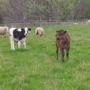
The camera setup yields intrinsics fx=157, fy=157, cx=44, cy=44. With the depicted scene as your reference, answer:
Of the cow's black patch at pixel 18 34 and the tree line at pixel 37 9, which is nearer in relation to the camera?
the cow's black patch at pixel 18 34

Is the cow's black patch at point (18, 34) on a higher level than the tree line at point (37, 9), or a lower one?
lower

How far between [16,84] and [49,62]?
2.45 m

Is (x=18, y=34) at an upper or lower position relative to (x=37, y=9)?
lower

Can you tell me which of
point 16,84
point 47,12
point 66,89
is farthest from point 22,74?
point 47,12

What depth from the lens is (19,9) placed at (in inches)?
1426

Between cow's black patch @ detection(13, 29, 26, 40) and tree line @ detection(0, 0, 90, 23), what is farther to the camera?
tree line @ detection(0, 0, 90, 23)

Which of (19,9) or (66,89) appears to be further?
(19,9)

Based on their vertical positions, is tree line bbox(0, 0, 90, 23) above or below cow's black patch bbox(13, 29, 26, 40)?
above

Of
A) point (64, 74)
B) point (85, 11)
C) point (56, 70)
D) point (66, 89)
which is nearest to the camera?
point (66, 89)

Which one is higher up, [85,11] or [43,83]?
[85,11]

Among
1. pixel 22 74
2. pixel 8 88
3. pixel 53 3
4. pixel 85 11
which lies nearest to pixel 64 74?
pixel 22 74

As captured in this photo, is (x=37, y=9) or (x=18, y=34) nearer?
(x=18, y=34)

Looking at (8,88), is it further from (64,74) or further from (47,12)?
(47,12)

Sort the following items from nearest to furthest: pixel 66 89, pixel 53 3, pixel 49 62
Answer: pixel 66 89 → pixel 49 62 → pixel 53 3
